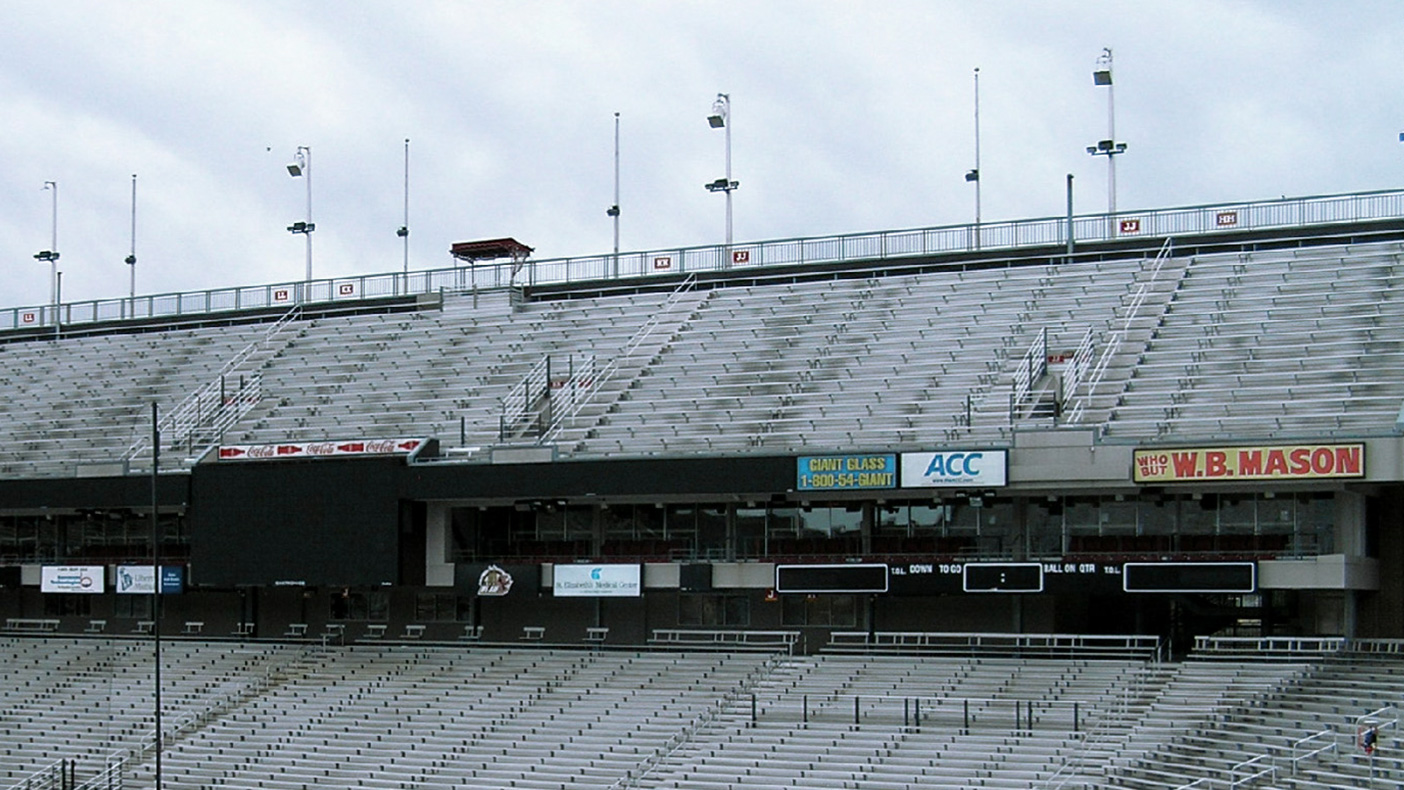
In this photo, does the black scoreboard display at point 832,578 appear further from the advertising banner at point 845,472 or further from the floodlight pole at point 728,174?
the floodlight pole at point 728,174

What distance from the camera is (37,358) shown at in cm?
6950

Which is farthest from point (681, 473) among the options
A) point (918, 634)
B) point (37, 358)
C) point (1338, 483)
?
point (37, 358)

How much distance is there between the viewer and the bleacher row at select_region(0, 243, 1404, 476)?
4562 centimetres

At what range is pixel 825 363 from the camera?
52625mm

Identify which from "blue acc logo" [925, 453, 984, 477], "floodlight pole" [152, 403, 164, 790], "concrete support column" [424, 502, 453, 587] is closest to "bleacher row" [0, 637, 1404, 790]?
"concrete support column" [424, 502, 453, 587]

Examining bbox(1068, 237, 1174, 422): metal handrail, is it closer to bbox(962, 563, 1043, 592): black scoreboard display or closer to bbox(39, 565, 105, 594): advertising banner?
bbox(962, 563, 1043, 592): black scoreboard display

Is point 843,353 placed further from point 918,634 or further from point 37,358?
point 37,358

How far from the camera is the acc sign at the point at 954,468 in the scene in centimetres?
4259

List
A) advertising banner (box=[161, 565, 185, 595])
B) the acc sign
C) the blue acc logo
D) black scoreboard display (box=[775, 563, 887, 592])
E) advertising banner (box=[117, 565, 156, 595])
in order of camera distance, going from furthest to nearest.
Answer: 1. advertising banner (box=[117, 565, 156, 595])
2. advertising banner (box=[161, 565, 185, 595])
3. black scoreboard display (box=[775, 563, 887, 592])
4. the blue acc logo
5. the acc sign

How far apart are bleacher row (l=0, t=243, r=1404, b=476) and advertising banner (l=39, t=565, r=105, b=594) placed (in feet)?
11.1

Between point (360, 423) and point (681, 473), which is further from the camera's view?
point (360, 423)

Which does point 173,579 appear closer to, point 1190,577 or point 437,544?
point 437,544

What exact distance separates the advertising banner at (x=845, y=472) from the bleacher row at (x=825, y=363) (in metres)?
1.66

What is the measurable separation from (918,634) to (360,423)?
1914cm
